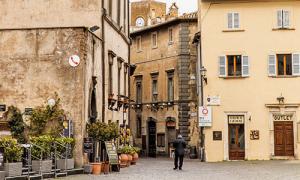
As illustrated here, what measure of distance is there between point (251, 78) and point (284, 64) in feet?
6.96

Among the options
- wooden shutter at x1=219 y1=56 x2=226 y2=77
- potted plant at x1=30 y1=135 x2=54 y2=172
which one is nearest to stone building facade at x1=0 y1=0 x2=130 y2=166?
potted plant at x1=30 y1=135 x2=54 y2=172

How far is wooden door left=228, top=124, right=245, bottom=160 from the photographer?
36562 millimetres

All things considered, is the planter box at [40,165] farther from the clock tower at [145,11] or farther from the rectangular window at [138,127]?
the clock tower at [145,11]

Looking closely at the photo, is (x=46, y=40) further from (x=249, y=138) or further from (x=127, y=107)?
(x=249, y=138)

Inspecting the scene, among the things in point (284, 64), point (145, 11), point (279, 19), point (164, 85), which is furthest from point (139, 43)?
point (145, 11)

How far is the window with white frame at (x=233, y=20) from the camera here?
37.3 meters

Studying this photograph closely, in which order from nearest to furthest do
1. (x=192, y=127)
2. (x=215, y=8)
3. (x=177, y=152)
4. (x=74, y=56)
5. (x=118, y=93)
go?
(x=74, y=56) < (x=177, y=152) < (x=118, y=93) < (x=215, y=8) < (x=192, y=127)

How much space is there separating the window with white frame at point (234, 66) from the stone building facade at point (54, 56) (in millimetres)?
10082

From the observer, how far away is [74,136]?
83.4 ft

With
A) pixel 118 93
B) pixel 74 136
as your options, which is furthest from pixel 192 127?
pixel 74 136

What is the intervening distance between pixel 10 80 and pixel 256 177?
10986mm

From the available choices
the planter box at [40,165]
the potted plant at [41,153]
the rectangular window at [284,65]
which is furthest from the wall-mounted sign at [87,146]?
the rectangular window at [284,65]

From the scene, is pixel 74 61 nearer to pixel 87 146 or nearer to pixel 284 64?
pixel 87 146

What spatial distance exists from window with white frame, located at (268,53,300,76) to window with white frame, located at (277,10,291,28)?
5.95 feet
